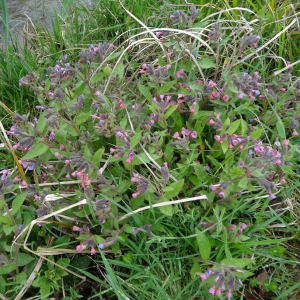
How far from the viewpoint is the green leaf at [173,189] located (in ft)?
5.46

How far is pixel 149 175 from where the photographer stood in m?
1.79

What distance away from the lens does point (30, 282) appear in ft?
5.57

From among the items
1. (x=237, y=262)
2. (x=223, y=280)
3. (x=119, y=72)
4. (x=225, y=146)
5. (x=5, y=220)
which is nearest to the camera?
(x=223, y=280)

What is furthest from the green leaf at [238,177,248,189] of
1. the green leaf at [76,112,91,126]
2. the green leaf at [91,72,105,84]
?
the green leaf at [91,72,105,84]

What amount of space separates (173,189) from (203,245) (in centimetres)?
25

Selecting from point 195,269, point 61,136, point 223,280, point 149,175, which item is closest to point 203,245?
point 195,269

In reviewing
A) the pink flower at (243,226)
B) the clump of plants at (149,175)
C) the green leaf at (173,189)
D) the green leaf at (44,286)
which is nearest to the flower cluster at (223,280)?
the clump of plants at (149,175)

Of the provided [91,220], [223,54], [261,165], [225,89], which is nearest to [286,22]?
[223,54]

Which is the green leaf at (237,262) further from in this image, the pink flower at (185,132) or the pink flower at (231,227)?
the pink flower at (185,132)

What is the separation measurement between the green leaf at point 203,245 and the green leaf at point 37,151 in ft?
2.37

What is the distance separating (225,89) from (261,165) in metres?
0.46

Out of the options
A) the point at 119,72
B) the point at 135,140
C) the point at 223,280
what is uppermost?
the point at 119,72

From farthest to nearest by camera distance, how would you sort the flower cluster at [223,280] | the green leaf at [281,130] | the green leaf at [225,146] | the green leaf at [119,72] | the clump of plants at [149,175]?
1. the green leaf at [119,72]
2. the green leaf at [281,130]
3. the green leaf at [225,146]
4. the clump of plants at [149,175]
5. the flower cluster at [223,280]

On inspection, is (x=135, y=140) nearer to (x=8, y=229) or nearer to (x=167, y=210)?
(x=167, y=210)
